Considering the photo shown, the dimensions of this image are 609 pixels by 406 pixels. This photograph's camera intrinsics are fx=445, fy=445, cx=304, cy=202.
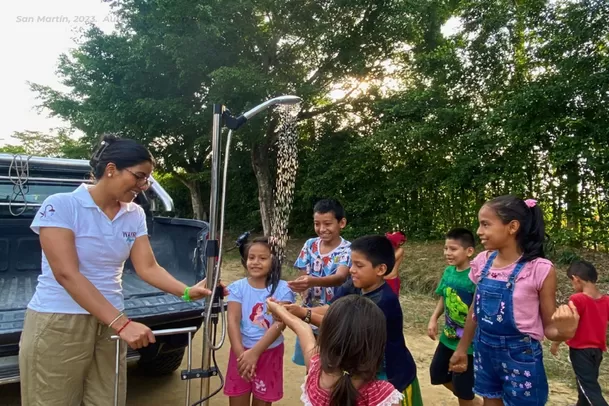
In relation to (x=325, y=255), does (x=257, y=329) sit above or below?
below

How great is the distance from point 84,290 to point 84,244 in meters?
0.20

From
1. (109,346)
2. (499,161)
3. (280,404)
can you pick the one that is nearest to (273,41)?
(499,161)

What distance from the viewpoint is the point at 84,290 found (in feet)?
5.60

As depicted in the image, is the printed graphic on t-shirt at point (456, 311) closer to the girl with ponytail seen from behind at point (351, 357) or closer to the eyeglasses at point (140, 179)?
the girl with ponytail seen from behind at point (351, 357)

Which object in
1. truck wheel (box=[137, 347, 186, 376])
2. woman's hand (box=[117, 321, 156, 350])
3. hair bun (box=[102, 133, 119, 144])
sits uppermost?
hair bun (box=[102, 133, 119, 144])

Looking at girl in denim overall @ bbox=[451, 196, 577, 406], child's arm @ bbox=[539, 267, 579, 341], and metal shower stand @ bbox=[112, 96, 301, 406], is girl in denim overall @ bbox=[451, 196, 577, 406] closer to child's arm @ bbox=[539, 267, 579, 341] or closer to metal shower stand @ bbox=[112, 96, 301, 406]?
child's arm @ bbox=[539, 267, 579, 341]

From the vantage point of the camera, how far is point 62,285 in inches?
67.5

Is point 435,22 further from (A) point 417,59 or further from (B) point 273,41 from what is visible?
(B) point 273,41

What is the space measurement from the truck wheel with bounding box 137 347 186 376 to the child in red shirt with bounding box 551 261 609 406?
105 inches

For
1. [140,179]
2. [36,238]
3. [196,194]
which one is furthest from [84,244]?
[196,194]

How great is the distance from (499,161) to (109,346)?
7064 mm

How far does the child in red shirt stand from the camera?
2803 millimetres

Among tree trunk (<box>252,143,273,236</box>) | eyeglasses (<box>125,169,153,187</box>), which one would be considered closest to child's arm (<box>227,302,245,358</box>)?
eyeglasses (<box>125,169,153,187</box>)

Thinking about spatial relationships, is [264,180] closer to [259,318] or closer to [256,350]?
[259,318]
